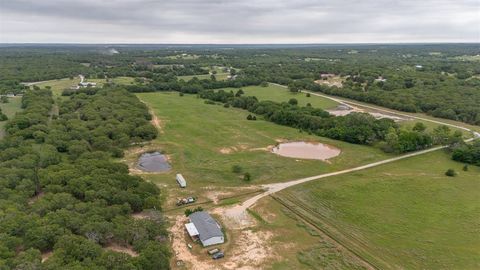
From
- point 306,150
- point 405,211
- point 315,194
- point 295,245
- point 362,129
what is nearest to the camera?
point 295,245

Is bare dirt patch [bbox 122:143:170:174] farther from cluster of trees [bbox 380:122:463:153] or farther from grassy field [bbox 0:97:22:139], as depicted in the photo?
cluster of trees [bbox 380:122:463:153]

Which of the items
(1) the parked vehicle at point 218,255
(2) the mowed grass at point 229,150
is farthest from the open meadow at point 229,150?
(1) the parked vehicle at point 218,255

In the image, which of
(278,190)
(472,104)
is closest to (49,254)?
(278,190)

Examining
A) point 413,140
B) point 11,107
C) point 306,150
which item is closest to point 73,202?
point 306,150

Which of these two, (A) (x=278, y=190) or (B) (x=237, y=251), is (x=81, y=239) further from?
(A) (x=278, y=190)

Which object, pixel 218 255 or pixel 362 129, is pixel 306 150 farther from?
pixel 218 255

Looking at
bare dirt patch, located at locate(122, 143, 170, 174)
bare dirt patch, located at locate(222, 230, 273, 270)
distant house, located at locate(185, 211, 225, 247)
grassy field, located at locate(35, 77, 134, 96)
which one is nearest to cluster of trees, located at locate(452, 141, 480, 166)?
bare dirt patch, located at locate(222, 230, 273, 270)

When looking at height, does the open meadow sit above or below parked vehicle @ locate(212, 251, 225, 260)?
above
